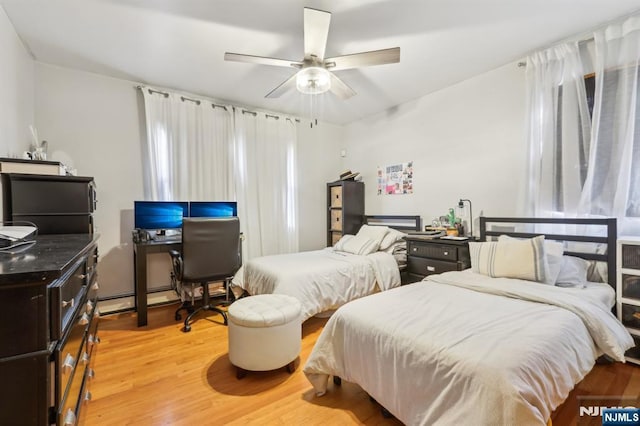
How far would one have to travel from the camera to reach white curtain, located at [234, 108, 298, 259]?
154 inches

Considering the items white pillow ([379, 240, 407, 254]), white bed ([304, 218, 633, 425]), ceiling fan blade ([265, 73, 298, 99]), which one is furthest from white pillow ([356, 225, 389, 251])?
ceiling fan blade ([265, 73, 298, 99])

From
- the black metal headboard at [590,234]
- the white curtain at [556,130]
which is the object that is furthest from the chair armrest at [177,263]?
the white curtain at [556,130]

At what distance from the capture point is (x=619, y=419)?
1.39 m

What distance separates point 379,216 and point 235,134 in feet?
7.86

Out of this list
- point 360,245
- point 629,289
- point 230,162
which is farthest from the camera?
point 230,162

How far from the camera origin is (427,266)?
10.1 feet

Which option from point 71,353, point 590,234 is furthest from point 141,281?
point 590,234

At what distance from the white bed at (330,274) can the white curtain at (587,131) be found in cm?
150

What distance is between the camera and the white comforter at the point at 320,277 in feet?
8.48

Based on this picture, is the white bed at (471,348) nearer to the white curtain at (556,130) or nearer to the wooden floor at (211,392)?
the wooden floor at (211,392)

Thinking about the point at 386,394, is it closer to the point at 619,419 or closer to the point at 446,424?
the point at 446,424

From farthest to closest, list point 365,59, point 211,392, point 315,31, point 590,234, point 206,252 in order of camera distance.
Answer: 1. point 206,252
2. point 590,234
3. point 365,59
4. point 315,31
5. point 211,392

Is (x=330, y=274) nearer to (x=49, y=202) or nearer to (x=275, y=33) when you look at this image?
(x=275, y=33)

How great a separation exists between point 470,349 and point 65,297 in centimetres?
164
